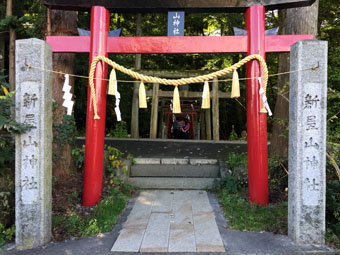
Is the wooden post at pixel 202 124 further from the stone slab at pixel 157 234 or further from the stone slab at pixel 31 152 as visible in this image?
the stone slab at pixel 31 152

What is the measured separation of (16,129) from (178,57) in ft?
46.4

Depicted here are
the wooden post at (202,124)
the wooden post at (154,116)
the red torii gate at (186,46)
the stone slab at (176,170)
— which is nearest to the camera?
the red torii gate at (186,46)

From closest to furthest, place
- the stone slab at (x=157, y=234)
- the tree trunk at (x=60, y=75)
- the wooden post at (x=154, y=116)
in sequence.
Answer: the stone slab at (x=157, y=234) → the tree trunk at (x=60, y=75) → the wooden post at (x=154, y=116)

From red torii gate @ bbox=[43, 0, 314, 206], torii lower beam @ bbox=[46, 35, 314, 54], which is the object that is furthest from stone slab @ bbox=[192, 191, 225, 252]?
torii lower beam @ bbox=[46, 35, 314, 54]

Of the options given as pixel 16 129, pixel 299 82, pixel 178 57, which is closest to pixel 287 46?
pixel 299 82

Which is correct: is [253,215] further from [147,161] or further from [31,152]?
[31,152]

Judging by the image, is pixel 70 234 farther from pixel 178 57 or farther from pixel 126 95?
pixel 178 57

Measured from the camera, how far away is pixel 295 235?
3496mm

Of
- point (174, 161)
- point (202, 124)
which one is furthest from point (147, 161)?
point (202, 124)

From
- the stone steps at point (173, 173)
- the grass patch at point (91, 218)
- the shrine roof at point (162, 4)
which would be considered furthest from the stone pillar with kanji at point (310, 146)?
the grass patch at point (91, 218)

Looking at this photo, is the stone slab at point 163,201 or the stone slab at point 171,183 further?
the stone slab at point 171,183

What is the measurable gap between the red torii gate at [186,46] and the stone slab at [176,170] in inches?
60.1

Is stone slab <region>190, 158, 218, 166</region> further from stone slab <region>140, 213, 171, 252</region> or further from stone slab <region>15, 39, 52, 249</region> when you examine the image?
stone slab <region>15, 39, 52, 249</region>

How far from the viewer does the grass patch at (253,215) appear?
395 cm
